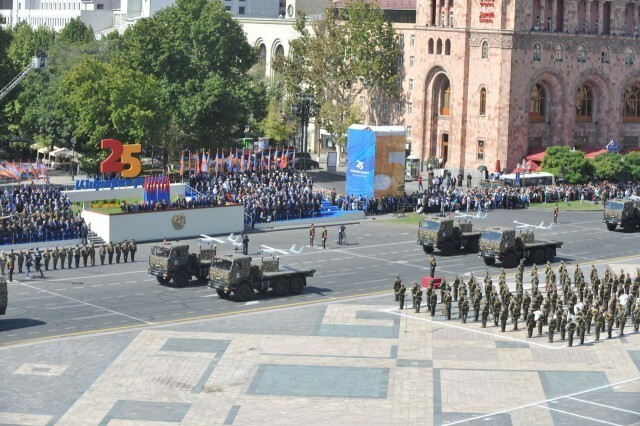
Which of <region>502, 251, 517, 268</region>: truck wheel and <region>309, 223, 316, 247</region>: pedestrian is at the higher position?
<region>309, 223, 316, 247</region>: pedestrian

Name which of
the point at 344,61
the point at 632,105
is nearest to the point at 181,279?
the point at 344,61

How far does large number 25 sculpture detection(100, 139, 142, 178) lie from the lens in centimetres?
9488

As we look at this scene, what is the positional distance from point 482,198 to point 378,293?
3415 cm

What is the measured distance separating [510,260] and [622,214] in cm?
1748

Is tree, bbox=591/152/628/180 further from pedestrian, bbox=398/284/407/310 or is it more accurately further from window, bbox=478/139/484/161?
pedestrian, bbox=398/284/407/310

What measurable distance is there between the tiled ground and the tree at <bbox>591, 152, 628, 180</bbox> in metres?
53.7

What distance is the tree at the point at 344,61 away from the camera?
131875mm

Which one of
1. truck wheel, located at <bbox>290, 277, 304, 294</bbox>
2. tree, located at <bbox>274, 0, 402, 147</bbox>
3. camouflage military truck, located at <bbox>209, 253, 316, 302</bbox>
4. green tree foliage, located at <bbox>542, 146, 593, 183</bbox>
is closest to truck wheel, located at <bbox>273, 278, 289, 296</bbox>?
camouflage military truck, located at <bbox>209, 253, 316, 302</bbox>

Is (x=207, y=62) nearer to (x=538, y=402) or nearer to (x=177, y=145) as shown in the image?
(x=177, y=145)

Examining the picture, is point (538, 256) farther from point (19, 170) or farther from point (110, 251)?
point (19, 170)

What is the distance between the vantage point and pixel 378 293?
76375 millimetres

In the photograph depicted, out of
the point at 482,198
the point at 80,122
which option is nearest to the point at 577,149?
the point at 482,198

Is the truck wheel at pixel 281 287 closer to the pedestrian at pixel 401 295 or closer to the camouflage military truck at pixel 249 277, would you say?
the camouflage military truck at pixel 249 277

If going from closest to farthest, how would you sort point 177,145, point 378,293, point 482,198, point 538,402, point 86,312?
point 538,402 → point 86,312 → point 378,293 → point 482,198 → point 177,145
